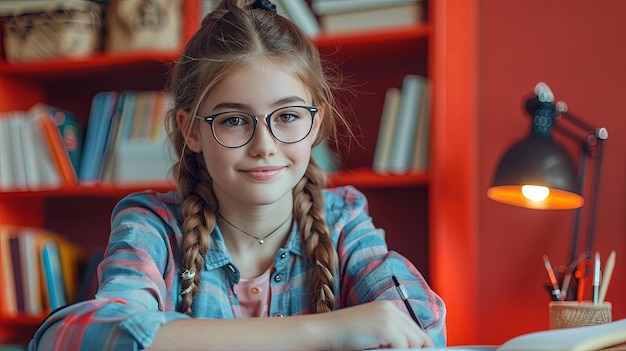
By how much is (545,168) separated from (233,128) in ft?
2.78

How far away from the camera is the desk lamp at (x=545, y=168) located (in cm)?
171

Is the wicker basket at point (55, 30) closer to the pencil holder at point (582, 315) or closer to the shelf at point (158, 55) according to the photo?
the shelf at point (158, 55)

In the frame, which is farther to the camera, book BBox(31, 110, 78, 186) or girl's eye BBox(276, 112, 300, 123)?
Answer: book BBox(31, 110, 78, 186)

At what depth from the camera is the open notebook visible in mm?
732

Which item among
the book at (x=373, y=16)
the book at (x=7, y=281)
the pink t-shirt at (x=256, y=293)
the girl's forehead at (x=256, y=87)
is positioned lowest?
the book at (x=7, y=281)

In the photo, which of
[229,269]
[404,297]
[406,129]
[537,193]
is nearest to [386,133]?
[406,129]

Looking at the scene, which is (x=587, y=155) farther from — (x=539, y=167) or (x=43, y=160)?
(x=43, y=160)

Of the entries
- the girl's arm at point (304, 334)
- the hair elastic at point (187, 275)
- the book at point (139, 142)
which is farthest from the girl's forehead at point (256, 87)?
the book at point (139, 142)

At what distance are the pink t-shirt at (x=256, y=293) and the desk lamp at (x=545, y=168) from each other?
2.43 feet

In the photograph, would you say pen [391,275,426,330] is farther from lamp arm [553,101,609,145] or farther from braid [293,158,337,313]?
lamp arm [553,101,609,145]

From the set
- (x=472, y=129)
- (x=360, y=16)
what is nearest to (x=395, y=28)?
(x=360, y=16)

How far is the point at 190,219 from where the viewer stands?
47.2 inches

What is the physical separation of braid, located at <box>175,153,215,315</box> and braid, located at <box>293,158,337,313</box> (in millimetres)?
149

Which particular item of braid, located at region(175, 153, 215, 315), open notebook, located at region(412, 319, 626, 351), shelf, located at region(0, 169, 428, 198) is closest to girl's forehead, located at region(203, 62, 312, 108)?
braid, located at region(175, 153, 215, 315)
